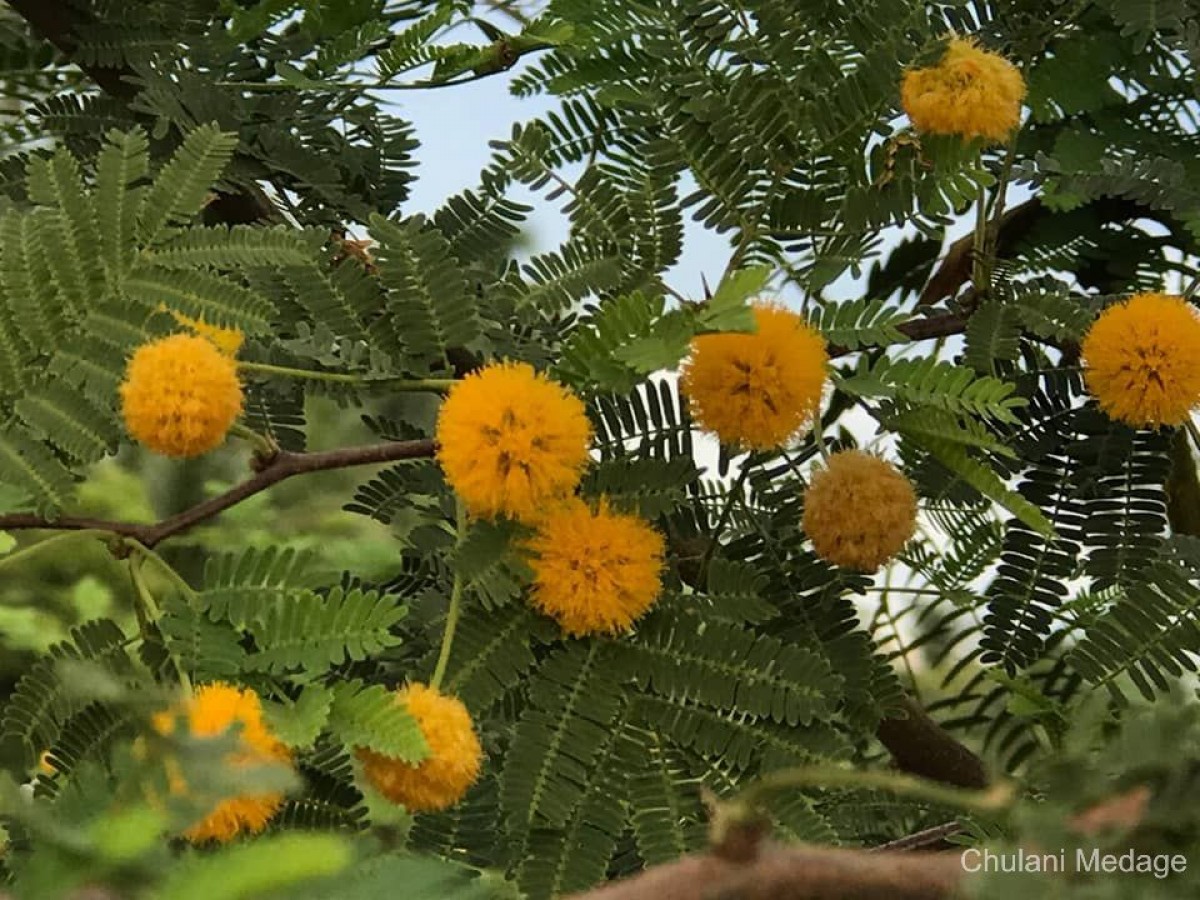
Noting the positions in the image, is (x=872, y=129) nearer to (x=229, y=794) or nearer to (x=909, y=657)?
(x=229, y=794)

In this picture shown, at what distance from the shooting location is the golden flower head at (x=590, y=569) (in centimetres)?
36

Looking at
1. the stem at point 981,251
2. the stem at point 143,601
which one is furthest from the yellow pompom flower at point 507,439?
the stem at point 981,251

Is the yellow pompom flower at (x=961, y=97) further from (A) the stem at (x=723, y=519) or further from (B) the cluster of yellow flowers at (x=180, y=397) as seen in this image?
(B) the cluster of yellow flowers at (x=180, y=397)

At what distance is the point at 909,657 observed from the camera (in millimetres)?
755

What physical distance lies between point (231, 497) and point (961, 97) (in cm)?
27

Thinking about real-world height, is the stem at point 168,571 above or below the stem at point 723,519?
below

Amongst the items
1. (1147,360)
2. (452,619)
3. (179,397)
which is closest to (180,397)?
(179,397)

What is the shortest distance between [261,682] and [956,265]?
44cm

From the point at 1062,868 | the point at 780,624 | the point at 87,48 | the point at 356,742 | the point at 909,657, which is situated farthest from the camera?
the point at 909,657

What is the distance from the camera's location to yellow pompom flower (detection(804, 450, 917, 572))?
0.39 m

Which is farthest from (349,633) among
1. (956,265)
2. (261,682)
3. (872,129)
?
(956,265)

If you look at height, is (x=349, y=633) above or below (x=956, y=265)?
below

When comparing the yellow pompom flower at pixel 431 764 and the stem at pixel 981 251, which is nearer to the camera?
the yellow pompom flower at pixel 431 764

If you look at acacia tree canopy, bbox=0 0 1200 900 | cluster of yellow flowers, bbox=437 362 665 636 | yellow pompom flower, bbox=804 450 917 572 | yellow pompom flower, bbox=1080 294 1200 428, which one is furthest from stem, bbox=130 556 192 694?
yellow pompom flower, bbox=1080 294 1200 428
